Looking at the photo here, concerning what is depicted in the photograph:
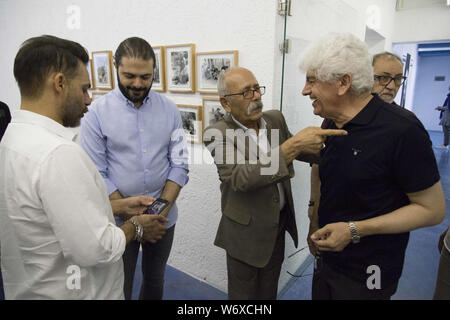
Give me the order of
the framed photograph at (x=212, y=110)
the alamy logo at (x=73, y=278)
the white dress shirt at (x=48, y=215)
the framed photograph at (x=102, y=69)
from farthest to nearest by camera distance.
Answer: the framed photograph at (x=102, y=69) → the framed photograph at (x=212, y=110) → the alamy logo at (x=73, y=278) → the white dress shirt at (x=48, y=215)

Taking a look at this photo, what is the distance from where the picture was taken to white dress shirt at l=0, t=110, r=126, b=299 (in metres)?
0.88

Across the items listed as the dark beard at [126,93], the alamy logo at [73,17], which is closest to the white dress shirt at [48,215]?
the dark beard at [126,93]

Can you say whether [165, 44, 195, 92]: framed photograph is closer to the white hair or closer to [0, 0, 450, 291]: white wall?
[0, 0, 450, 291]: white wall

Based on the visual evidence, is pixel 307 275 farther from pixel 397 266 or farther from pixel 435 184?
pixel 435 184

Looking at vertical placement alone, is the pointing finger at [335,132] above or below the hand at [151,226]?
above

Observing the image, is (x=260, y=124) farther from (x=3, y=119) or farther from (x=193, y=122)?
(x=3, y=119)

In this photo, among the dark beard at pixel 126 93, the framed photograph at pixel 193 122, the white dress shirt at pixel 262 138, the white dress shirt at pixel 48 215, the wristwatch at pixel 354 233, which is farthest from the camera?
the framed photograph at pixel 193 122

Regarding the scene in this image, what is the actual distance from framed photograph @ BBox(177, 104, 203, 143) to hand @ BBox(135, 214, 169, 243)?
1.24m

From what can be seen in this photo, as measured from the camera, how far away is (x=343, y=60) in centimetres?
118

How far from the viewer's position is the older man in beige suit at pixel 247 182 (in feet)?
4.66

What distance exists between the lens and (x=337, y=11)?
8.78 ft

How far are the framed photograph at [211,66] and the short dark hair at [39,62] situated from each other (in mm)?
1416

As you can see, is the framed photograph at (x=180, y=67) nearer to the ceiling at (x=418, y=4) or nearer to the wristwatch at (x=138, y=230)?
the wristwatch at (x=138, y=230)

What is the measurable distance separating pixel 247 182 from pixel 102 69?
2583mm
